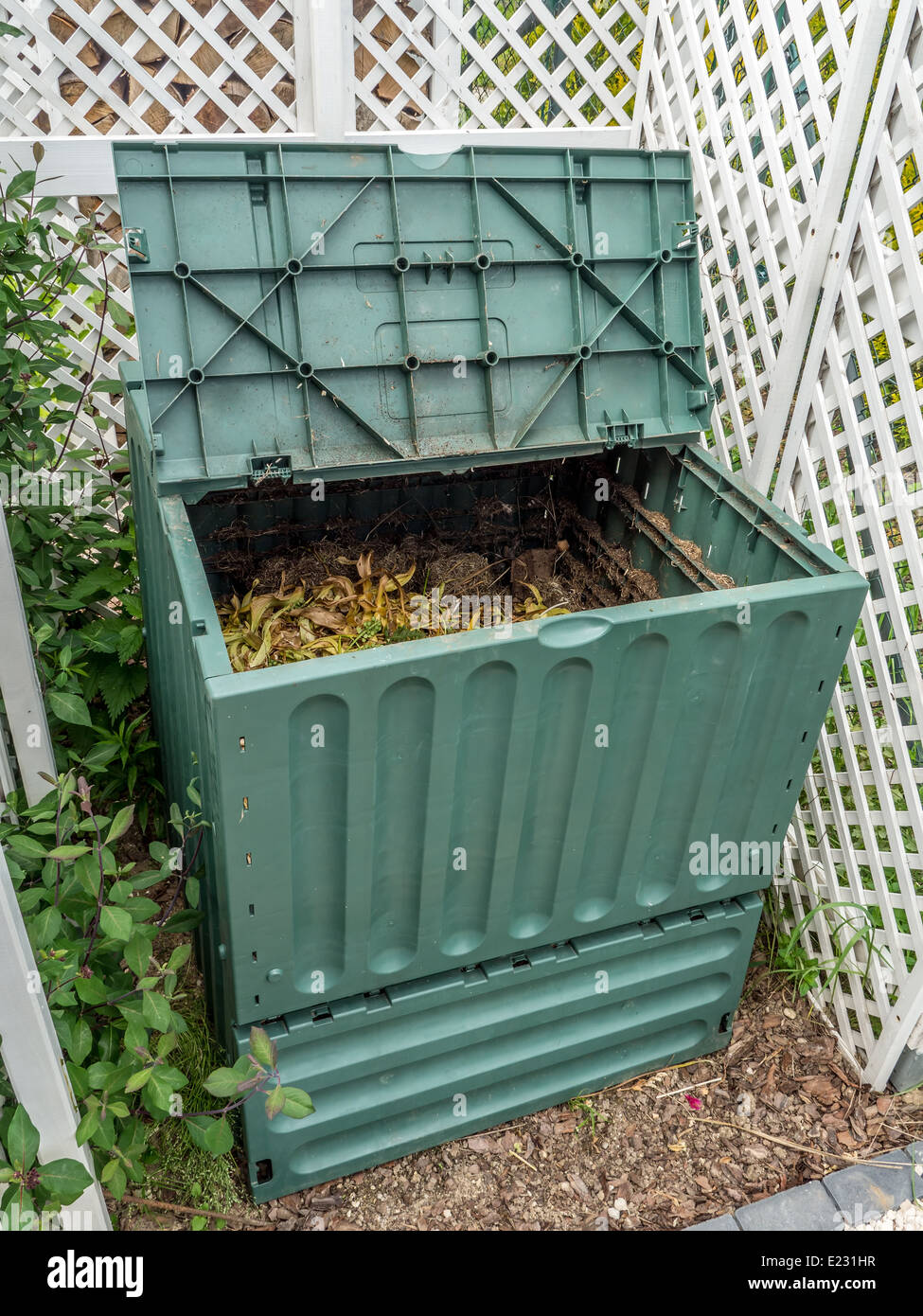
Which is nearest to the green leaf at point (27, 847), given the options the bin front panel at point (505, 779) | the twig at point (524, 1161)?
the bin front panel at point (505, 779)

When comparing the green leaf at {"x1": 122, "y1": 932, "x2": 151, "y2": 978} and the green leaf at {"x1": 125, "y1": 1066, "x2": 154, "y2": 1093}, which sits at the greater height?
the green leaf at {"x1": 122, "y1": 932, "x2": 151, "y2": 978}

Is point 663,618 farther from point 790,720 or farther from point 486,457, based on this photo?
point 486,457

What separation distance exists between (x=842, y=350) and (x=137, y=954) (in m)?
2.06

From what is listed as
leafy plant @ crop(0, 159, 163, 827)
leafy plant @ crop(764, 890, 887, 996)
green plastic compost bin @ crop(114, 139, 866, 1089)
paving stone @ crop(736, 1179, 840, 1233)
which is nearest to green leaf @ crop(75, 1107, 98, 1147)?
green plastic compost bin @ crop(114, 139, 866, 1089)

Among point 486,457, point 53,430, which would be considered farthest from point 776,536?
point 53,430

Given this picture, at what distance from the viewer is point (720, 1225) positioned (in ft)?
7.14

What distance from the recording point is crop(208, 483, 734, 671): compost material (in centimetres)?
243

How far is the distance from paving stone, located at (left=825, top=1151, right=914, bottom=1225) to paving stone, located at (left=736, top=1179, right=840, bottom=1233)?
0.03 meters

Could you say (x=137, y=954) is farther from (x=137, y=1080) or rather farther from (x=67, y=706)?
(x=67, y=706)

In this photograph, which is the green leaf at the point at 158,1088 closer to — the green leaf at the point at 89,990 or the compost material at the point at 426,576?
the green leaf at the point at 89,990

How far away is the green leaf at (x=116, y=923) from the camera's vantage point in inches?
65.3

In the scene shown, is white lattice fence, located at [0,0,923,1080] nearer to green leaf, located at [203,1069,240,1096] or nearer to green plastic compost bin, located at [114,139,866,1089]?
green plastic compost bin, located at [114,139,866,1089]

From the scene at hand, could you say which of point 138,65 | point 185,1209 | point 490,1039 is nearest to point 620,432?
point 490,1039

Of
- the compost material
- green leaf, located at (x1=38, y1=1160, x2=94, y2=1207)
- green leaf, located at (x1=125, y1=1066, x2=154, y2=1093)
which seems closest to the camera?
green leaf, located at (x1=38, y1=1160, x2=94, y2=1207)
